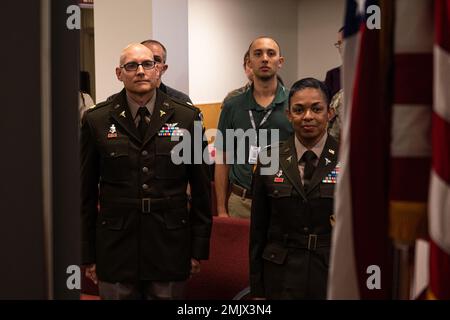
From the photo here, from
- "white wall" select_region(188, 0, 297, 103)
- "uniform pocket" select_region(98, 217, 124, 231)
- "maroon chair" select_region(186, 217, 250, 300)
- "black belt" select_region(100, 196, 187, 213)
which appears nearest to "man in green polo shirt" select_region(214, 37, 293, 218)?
"maroon chair" select_region(186, 217, 250, 300)

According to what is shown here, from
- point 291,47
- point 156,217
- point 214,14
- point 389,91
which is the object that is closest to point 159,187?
point 156,217

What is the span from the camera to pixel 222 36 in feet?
21.6

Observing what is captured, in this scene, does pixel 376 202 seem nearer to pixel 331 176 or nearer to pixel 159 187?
pixel 331 176

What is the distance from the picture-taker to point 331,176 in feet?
7.75

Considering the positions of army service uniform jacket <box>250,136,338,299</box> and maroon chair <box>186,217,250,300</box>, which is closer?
army service uniform jacket <box>250,136,338,299</box>

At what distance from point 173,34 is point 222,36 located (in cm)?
165

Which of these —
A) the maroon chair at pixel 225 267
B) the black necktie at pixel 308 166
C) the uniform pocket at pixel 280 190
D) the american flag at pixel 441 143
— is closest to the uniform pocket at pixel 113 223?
the maroon chair at pixel 225 267

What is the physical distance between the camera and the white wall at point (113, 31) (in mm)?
4809

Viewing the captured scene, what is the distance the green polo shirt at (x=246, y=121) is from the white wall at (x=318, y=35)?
4.43 meters

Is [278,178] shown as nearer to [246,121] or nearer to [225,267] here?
[225,267]

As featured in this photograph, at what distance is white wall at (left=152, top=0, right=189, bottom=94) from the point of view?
15.9ft

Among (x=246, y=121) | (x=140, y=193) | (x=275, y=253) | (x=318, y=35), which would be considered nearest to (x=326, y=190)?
(x=275, y=253)

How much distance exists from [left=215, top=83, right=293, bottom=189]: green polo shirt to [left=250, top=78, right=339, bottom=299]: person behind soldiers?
1.02 metres

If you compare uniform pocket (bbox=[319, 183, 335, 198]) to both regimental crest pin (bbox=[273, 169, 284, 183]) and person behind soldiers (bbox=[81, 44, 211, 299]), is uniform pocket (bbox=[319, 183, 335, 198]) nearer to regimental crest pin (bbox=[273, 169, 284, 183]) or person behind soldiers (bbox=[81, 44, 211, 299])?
regimental crest pin (bbox=[273, 169, 284, 183])
